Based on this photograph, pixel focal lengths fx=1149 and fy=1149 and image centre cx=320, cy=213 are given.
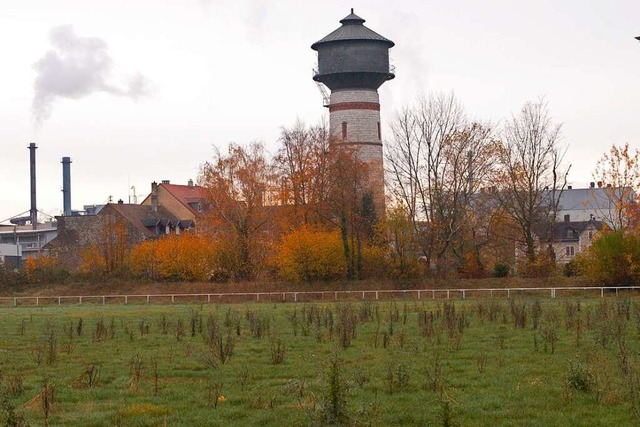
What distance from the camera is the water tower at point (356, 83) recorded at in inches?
3241

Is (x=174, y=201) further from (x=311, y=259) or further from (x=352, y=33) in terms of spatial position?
(x=311, y=259)

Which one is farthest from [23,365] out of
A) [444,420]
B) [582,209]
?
[582,209]

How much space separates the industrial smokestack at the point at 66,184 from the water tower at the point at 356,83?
5205 centimetres

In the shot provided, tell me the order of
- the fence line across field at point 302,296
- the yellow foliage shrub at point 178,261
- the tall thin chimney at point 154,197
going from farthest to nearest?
the tall thin chimney at point 154,197, the yellow foliage shrub at point 178,261, the fence line across field at point 302,296

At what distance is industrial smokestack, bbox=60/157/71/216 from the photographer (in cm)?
12719

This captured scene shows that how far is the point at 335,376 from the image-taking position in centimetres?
1557

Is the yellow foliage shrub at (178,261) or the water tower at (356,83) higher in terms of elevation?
the water tower at (356,83)

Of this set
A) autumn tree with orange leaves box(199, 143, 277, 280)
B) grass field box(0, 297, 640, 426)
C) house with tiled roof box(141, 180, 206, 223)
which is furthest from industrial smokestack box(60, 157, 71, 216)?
grass field box(0, 297, 640, 426)

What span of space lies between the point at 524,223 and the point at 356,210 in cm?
1066

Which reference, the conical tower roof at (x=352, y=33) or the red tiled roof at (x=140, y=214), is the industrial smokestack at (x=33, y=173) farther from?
the conical tower roof at (x=352, y=33)

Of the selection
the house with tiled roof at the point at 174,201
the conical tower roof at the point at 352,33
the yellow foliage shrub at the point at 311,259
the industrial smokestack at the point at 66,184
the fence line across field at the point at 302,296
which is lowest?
the fence line across field at the point at 302,296

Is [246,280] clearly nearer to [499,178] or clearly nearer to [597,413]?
[499,178]

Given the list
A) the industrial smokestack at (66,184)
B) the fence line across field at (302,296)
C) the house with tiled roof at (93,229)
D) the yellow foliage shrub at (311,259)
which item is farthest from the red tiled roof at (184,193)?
the fence line across field at (302,296)

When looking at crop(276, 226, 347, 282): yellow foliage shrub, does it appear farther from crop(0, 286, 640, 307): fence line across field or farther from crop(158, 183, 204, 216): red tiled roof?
crop(158, 183, 204, 216): red tiled roof
